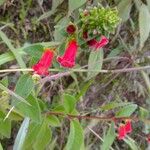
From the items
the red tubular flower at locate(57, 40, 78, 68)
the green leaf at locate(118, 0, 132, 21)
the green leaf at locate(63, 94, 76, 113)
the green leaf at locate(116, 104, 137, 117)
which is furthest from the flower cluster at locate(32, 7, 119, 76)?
the green leaf at locate(118, 0, 132, 21)

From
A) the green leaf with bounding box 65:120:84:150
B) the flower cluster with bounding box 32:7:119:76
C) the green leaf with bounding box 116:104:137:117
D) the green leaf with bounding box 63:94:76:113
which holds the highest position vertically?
the flower cluster with bounding box 32:7:119:76

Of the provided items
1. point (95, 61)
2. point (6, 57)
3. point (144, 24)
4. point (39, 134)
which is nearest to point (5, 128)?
point (39, 134)

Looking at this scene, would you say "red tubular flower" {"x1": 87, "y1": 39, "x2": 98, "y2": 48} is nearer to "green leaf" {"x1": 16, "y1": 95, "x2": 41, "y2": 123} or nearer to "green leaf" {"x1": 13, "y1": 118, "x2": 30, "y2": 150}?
"green leaf" {"x1": 16, "y1": 95, "x2": 41, "y2": 123}

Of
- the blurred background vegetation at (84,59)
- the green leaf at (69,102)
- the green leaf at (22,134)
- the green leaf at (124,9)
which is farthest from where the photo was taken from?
the blurred background vegetation at (84,59)

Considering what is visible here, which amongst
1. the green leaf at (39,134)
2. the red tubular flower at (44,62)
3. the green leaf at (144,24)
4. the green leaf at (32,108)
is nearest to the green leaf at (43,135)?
the green leaf at (39,134)

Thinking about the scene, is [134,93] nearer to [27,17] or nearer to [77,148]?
[27,17]

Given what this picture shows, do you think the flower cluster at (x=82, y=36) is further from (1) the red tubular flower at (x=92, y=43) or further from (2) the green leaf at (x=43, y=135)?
(2) the green leaf at (x=43, y=135)

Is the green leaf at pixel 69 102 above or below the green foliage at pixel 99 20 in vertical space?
below
